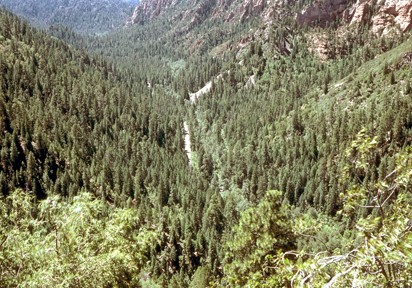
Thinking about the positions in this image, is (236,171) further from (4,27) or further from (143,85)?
(4,27)

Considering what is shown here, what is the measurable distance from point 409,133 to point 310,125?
34.0 meters

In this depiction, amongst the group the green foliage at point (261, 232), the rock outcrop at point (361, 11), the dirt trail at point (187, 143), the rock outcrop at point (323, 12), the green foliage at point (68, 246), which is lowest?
the dirt trail at point (187, 143)

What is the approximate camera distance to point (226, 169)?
324 feet

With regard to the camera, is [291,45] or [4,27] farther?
[291,45]

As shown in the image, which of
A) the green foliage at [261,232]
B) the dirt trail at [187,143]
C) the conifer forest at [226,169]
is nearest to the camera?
the conifer forest at [226,169]

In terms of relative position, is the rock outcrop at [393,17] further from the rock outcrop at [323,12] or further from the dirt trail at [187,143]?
the dirt trail at [187,143]

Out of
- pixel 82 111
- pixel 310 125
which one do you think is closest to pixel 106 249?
pixel 310 125

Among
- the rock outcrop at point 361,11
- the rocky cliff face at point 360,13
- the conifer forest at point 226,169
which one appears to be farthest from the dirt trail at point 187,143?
the rock outcrop at point 361,11

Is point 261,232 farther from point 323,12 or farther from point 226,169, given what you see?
point 323,12

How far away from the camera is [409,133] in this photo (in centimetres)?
7025

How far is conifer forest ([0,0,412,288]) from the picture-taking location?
8180mm

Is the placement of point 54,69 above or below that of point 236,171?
above

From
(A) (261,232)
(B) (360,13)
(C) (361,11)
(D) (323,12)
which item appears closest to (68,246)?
(A) (261,232)

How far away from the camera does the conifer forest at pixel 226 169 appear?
818 cm
